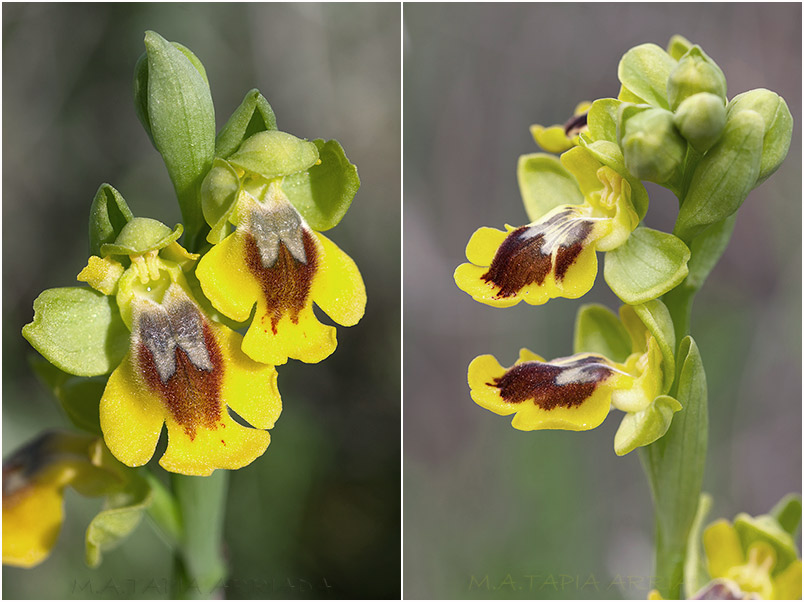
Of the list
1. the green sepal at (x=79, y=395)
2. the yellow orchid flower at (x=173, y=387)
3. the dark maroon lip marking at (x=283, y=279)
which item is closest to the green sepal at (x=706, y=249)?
the dark maroon lip marking at (x=283, y=279)

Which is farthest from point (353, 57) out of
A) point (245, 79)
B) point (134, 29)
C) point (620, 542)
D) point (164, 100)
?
point (620, 542)

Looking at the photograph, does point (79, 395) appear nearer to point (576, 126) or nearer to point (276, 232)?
point (276, 232)

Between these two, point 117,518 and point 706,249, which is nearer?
point 706,249

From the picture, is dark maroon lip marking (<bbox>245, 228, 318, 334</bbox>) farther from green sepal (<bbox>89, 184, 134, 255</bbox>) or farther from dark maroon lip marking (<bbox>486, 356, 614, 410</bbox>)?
dark maroon lip marking (<bbox>486, 356, 614, 410</bbox>)

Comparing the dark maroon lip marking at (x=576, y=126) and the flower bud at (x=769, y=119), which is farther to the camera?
the dark maroon lip marking at (x=576, y=126)

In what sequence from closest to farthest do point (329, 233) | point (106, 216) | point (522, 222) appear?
point (106, 216), point (329, 233), point (522, 222)

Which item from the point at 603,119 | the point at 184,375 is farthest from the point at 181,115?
the point at 603,119

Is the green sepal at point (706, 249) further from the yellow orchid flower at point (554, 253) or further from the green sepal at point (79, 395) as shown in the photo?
the green sepal at point (79, 395)
